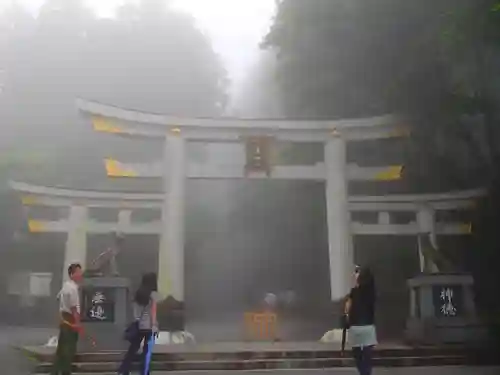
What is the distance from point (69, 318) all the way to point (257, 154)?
123 inches

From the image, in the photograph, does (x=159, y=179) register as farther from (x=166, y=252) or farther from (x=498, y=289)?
(x=498, y=289)

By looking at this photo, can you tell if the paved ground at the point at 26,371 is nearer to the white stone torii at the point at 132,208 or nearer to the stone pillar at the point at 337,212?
the white stone torii at the point at 132,208

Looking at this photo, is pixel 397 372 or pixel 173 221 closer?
pixel 397 372

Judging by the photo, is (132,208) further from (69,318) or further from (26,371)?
(69,318)

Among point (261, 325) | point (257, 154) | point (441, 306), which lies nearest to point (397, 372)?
point (441, 306)

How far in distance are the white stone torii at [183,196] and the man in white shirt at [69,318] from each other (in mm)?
2014

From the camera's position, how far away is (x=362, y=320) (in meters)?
4.70

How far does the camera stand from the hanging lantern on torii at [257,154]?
7.36 meters

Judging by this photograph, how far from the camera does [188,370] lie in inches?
241

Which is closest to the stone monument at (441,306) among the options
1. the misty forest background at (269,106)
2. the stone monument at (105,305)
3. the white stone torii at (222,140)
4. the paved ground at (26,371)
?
the misty forest background at (269,106)

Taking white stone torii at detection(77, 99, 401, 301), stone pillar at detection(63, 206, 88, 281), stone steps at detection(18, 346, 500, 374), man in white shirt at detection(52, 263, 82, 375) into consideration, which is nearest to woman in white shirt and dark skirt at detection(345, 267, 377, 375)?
stone steps at detection(18, 346, 500, 374)

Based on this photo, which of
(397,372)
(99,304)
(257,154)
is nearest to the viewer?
(397,372)

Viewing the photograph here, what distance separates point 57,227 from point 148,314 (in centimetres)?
260

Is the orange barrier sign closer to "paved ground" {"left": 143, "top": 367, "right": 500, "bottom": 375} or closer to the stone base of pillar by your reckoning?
the stone base of pillar
